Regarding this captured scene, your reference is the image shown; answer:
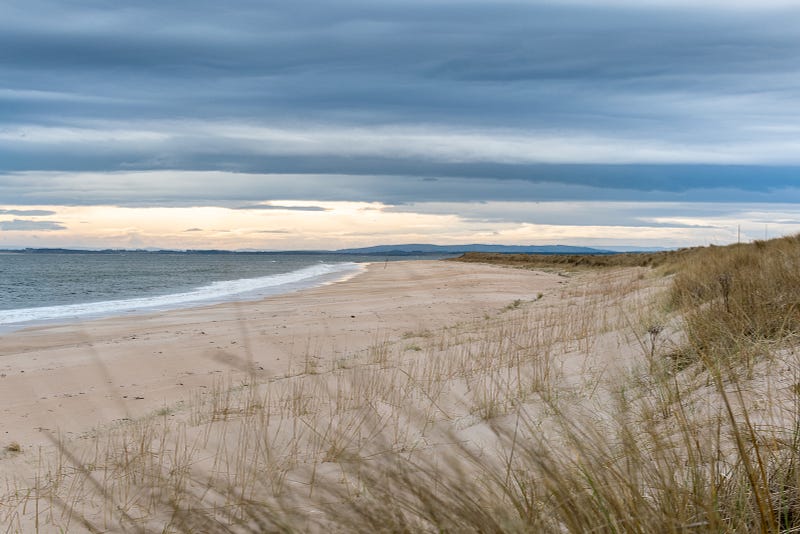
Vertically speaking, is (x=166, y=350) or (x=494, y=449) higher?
(x=494, y=449)

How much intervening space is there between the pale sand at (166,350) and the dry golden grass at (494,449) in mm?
1086

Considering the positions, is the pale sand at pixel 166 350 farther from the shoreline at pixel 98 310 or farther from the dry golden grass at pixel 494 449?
the shoreline at pixel 98 310

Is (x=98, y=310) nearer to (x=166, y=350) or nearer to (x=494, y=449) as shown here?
(x=166, y=350)

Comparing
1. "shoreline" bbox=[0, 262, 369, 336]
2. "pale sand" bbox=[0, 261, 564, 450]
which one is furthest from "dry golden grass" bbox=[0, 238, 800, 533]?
"shoreline" bbox=[0, 262, 369, 336]

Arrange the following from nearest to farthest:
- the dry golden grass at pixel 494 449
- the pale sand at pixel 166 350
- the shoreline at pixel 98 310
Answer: the dry golden grass at pixel 494 449, the pale sand at pixel 166 350, the shoreline at pixel 98 310

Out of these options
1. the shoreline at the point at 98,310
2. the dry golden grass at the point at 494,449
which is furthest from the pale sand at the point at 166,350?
the shoreline at the point at 98,310

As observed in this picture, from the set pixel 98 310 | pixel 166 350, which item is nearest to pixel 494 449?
pixel 166 350

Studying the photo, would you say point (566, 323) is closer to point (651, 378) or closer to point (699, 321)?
point (699, 321)

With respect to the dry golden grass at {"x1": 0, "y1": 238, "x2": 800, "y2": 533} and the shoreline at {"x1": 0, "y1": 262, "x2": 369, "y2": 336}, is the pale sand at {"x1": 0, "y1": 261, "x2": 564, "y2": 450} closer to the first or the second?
the dry golden grass at {"x1": 0, "y1": 238, "x2": 800, "y2": 533}

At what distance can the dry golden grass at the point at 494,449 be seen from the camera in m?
2.45

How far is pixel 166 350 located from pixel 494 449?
8.47m

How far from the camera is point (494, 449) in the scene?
4227mm

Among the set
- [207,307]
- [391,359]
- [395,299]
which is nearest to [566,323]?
[391,359]

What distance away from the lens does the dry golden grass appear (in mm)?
2449
